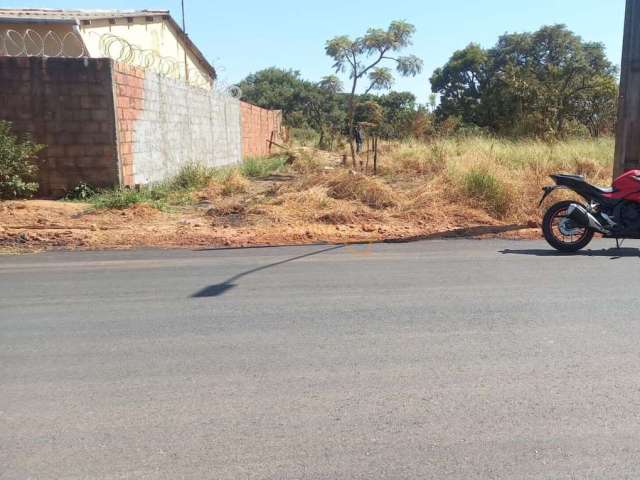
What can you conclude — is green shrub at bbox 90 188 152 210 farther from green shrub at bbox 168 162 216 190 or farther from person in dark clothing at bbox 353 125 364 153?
person in dark clothing at bbox 353 125 364 153

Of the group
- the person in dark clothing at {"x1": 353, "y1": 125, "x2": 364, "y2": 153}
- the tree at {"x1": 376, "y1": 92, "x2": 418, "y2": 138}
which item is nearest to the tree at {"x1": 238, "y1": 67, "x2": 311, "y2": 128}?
the tree at {"x1": 376, "y1": 92, "x2": 418, "y2": 138}

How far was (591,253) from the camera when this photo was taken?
25.4 ft

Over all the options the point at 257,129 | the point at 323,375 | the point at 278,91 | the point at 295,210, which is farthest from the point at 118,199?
the point at 278,91

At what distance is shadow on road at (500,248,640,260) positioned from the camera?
755 cm

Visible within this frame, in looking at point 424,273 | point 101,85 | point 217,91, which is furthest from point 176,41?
point 424,273

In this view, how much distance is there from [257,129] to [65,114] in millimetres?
15994

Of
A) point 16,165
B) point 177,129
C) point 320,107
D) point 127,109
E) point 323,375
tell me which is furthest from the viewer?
point 320,107

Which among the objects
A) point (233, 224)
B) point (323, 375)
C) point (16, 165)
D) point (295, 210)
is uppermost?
point (16, 165)

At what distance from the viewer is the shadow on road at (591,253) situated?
7.55m

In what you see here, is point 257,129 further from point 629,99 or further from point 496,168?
point 629,99

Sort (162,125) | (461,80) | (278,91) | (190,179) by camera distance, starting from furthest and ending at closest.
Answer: (278,91) < (461,80) < (190,179) < (162,125)

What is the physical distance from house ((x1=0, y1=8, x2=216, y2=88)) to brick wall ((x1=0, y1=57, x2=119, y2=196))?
0.69 m

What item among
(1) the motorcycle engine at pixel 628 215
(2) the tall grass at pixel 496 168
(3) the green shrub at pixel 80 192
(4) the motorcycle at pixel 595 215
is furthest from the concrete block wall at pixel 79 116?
(1) the motorcycle engine at pixel 628 215

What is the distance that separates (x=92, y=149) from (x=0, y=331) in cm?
808
